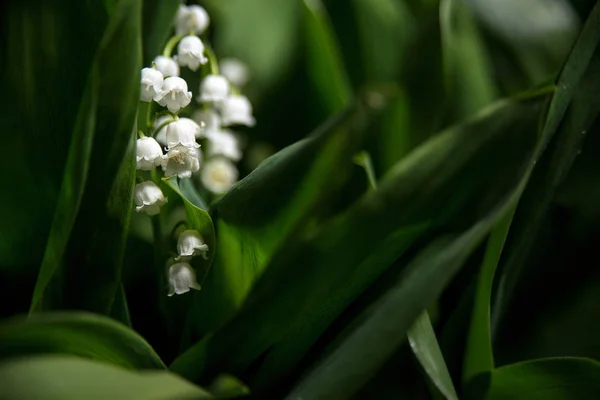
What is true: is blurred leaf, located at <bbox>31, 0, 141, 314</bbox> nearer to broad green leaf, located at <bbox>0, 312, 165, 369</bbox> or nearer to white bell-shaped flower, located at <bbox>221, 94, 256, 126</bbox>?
broad green leaf, located at <bbox>0, 312, 165, 369</bbox>

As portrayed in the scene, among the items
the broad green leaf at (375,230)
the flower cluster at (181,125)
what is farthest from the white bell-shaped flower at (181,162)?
the broad green leaf at (375,230)

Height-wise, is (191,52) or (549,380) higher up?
(191,52)

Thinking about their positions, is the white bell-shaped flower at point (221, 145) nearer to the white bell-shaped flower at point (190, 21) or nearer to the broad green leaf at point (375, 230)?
the white bell-shaped flower at point (190, 21)

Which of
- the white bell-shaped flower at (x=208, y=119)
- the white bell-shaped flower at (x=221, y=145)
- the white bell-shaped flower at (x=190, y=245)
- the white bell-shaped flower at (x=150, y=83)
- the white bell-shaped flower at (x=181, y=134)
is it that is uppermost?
the white bell-shaped flower at (x=150, y=83)

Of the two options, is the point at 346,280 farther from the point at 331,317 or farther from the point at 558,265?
the point at 558,265

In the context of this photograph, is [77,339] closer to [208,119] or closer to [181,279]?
[181,279]

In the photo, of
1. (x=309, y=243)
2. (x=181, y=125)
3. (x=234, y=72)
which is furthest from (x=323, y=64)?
(x=309, y=243)
